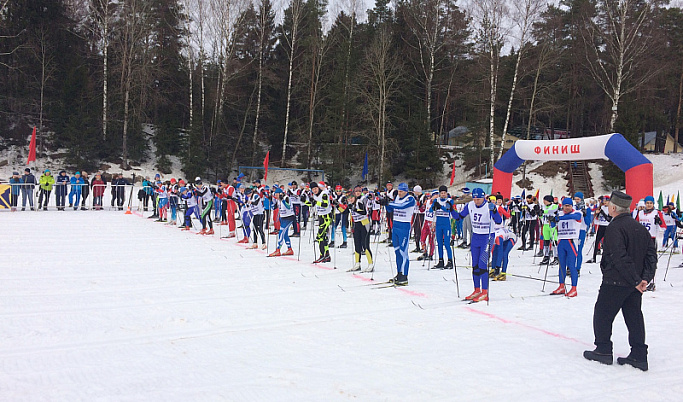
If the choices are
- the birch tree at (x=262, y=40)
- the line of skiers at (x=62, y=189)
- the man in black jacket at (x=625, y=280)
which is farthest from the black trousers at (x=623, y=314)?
the birch tree at (x=262, y=40)

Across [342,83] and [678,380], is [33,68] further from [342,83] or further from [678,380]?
[678,380]

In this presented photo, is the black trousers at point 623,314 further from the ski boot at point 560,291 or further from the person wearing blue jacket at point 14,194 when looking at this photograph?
the person wearing blue jacket at point 14,194

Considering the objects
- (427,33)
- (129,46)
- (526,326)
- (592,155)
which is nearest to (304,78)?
(427,33)

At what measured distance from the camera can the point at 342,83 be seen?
38.7m

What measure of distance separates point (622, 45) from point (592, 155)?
17.6 meters

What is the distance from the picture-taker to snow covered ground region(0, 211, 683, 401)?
15.1 feet

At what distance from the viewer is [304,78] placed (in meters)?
40.4

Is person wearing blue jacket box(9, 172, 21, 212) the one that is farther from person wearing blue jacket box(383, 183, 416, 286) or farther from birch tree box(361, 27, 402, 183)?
birch tree box(361, 27, 402, 183)

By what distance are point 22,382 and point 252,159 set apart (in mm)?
36181

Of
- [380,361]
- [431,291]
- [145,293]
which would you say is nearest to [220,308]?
[145,293]

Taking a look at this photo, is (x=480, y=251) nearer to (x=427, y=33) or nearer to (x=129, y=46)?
(x=427, y=33)

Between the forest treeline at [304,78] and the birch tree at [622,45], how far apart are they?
29 cm

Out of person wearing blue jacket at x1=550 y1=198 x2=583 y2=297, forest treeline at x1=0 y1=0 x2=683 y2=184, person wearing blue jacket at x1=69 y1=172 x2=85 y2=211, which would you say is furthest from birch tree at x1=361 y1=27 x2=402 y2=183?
person wearing blue jacket at x1=550 y1=198 x2=583 y2=297

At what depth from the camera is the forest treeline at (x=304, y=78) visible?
35.7 meters
